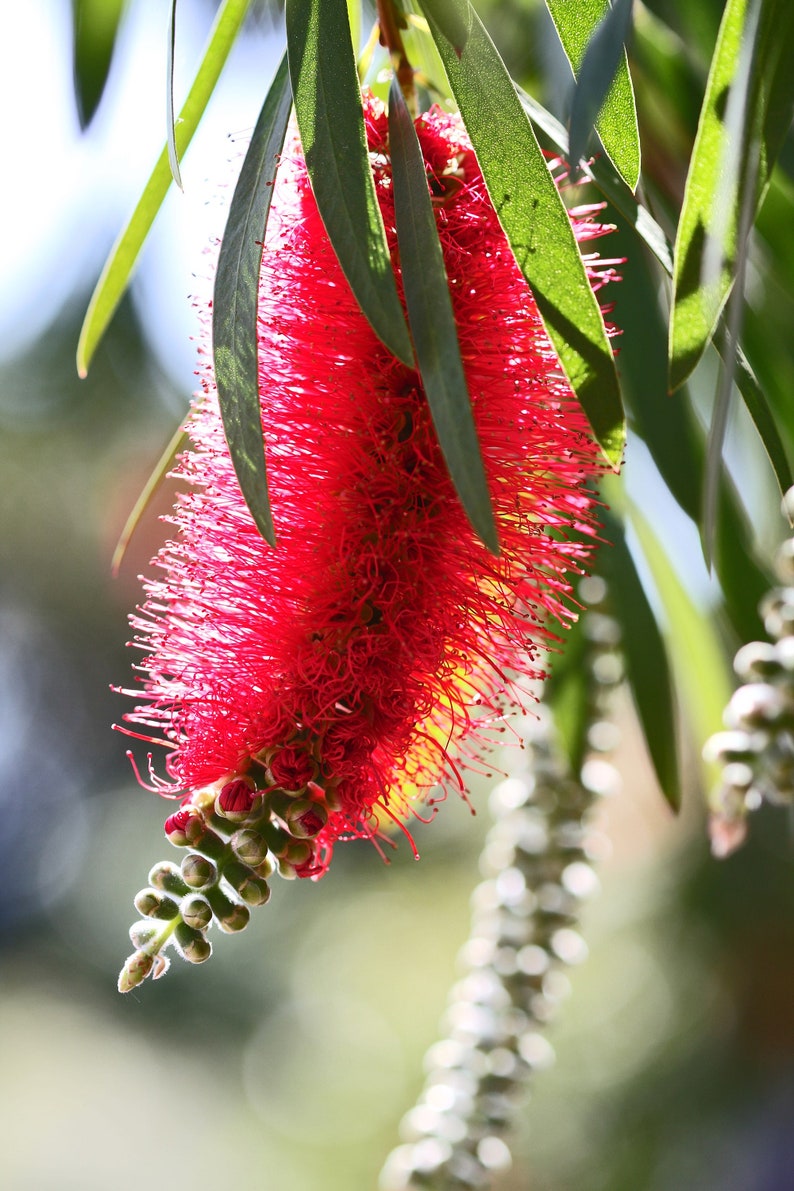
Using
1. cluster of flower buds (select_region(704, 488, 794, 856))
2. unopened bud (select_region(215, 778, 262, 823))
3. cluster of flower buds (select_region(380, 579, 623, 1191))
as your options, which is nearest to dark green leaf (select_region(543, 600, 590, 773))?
cluster of flower buds (select_region(380, 579, 623, 1191))

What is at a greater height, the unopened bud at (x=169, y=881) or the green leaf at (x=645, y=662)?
the unopened bud at (x=169, y=881)

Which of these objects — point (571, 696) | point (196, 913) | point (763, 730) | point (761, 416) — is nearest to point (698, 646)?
point (571, 696)

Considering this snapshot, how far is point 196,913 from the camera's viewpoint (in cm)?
45

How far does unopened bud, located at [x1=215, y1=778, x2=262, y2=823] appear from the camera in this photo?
46 centimetres

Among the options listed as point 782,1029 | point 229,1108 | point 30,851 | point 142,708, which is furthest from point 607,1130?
point 142,708

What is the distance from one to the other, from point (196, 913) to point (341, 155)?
323 mm

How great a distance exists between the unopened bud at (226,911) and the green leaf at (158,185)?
13.2 inches

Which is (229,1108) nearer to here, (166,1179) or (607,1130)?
(166,1179)

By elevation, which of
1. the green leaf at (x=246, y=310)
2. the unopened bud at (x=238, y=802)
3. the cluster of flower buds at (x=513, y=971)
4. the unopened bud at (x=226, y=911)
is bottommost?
the cluster of flower buds at (x=513, y=971)

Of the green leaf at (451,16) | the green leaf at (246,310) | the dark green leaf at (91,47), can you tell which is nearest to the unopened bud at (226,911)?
the green leaf at (246,310)

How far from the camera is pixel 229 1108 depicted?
398 cm

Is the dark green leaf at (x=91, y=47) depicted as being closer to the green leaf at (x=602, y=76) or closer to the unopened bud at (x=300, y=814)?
the green leaf at (x=602, y=76)

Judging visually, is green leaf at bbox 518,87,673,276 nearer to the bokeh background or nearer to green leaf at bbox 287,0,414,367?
green leaf at bbox 287,0,414,367

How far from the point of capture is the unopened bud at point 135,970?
44 centimetres
